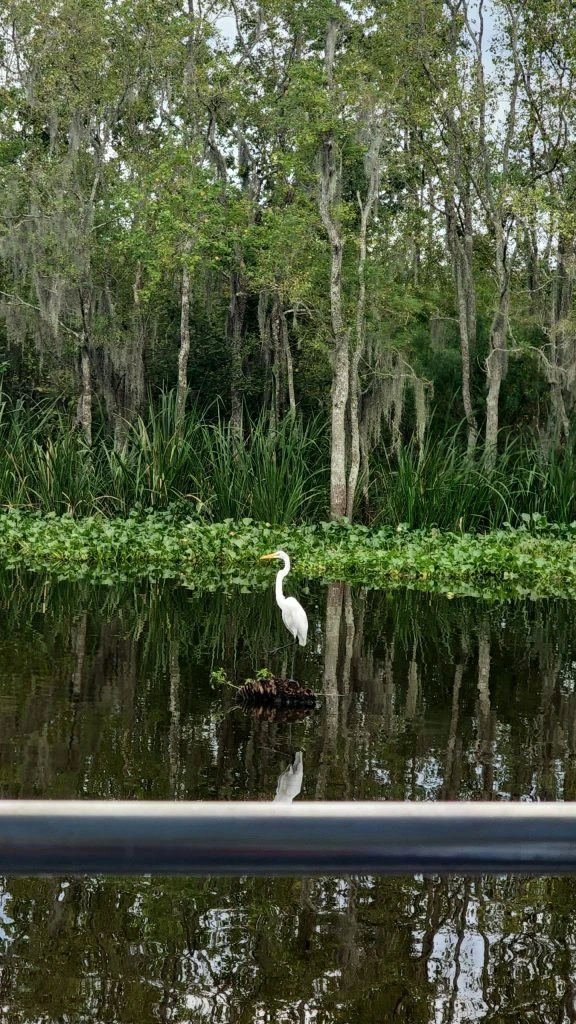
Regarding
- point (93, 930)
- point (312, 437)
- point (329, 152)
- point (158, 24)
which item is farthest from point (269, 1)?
point (93, 930)

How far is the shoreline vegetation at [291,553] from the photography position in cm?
1415

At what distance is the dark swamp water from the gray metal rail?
102 inches

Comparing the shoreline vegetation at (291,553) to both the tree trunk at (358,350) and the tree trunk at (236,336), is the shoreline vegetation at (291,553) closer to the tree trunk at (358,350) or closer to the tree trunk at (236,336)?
the tree trunk at (358,350)

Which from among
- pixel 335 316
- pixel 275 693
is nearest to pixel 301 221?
pixel 335 316

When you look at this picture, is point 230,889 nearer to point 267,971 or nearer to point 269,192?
point 267,971

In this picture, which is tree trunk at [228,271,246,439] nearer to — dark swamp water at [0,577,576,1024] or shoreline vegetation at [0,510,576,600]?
shoreline vegetation at [0,510,576,600]

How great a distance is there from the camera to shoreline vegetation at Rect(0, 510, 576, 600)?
557 inches

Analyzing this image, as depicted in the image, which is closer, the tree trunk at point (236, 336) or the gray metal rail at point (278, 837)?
the gray metal rail at point (278, 837)

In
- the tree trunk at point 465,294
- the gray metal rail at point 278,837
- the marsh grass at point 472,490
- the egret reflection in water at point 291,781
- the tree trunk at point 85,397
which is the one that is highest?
the tree trunk at point 465,294

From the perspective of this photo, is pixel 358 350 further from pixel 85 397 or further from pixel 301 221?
pixel 85 397

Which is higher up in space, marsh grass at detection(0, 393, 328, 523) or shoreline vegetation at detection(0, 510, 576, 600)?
marsh grass at detection(0, 393, 328, 523)

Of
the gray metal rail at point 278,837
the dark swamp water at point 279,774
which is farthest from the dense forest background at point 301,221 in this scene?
the gray metal rail at point 278,837

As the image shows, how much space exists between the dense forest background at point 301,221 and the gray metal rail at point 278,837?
1712 centimetres

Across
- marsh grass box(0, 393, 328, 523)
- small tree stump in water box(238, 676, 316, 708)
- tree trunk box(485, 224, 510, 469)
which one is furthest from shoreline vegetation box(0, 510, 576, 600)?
small tree stump in water box(238, 676, 316, 708)
